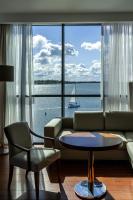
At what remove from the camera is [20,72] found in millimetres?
5199

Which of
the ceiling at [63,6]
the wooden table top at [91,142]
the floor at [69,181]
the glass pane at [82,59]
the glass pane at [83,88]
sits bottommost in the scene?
the floor at [69,181]

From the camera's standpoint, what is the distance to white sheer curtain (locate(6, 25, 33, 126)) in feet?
16.9

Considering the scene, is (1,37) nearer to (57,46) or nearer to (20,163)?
(57,46)

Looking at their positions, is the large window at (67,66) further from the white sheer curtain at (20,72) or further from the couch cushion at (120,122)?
the couch cushion at (120,122)

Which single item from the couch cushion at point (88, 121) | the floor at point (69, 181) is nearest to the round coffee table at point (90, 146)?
the floor at point (69, 181)

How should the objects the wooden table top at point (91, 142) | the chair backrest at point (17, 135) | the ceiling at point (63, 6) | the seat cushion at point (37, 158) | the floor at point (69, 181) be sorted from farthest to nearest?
the ceiling at point (63, 6) < the chair backrest at point (17, 135) < the floor at point (69, 181) < the seat cushion at point (37, 158) < the wooden table top at point (91, 142)

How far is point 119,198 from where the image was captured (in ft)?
9.71

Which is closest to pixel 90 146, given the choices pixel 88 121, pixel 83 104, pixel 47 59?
pixel 88 121

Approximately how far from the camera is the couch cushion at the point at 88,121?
183 inches

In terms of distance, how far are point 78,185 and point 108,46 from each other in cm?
301

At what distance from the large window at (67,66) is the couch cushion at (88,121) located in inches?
26.3

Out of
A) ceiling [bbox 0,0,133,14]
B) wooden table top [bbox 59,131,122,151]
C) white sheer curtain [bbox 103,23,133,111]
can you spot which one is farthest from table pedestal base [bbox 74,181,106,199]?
ceiling [bbox 0,0,133,14]

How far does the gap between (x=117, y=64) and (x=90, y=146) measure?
109 inches

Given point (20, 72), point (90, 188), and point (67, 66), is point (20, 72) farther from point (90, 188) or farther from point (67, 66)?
point (90, 188)
